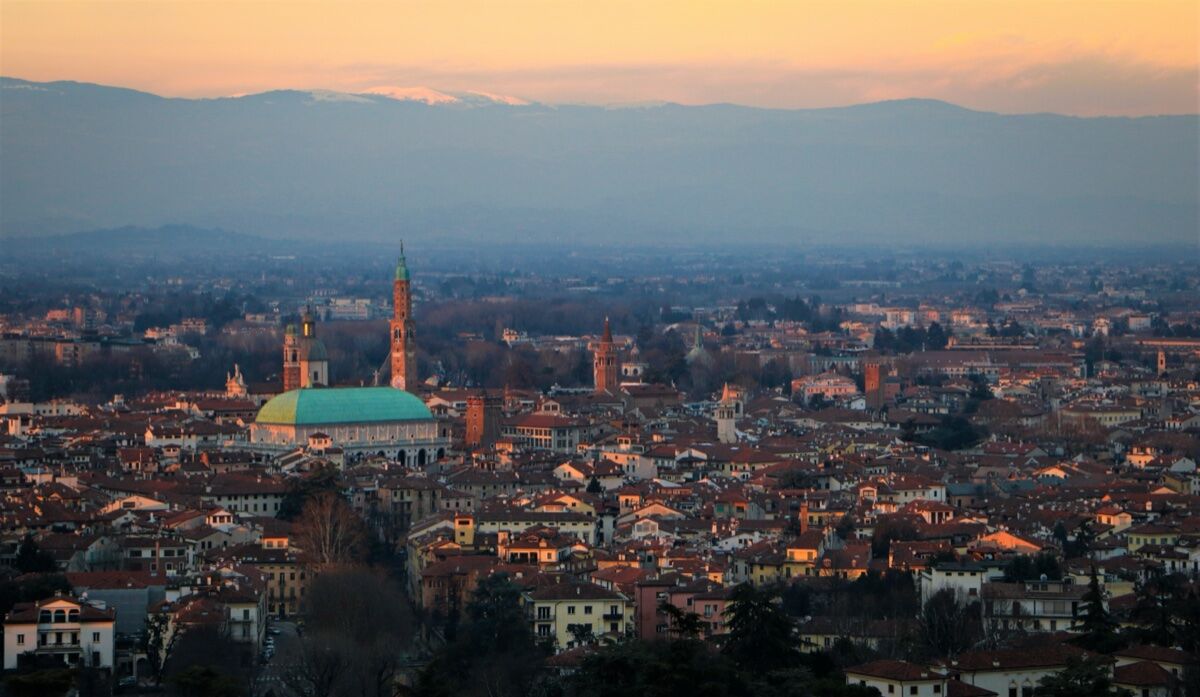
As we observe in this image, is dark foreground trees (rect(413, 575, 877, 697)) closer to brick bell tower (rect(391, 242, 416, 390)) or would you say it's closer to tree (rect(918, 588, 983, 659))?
tree (rect(918, 588, 983, 659))

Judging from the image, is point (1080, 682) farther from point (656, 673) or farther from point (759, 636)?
point (759, 636)

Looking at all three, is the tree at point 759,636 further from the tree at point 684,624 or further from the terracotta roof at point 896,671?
the terracotta roof at point 896,671

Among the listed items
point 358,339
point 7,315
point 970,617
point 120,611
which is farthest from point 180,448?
point 7,315

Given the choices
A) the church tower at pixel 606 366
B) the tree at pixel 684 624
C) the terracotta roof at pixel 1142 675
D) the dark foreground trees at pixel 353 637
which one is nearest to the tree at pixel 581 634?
the tree at pixel 684 624

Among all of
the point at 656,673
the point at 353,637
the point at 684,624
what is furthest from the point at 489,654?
the point at 656,673

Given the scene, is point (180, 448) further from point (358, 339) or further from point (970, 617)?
point (358, 339)
